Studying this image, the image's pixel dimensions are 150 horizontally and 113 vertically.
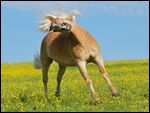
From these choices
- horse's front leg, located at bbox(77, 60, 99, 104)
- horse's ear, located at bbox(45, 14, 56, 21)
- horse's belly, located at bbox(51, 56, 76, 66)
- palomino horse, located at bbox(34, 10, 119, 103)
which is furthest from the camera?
horse's belly, located at bbox(51, 56, 76, 66)

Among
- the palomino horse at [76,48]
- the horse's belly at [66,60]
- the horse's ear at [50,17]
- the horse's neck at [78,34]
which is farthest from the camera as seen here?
the horse's belly at [66,60]

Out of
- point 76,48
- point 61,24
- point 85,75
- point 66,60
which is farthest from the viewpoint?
point 66,60

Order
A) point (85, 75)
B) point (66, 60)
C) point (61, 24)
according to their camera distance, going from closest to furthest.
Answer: point (61, 24), point (85, 75), point (66, 60)

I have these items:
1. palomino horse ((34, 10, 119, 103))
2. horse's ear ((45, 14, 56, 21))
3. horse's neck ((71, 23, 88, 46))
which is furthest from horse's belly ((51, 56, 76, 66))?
horse's ear ((45, 14, 56, 21))

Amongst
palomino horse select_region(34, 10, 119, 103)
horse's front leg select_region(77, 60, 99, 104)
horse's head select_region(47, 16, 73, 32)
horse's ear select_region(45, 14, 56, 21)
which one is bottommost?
horse's front leg select_region(77, 60, 99, 104)

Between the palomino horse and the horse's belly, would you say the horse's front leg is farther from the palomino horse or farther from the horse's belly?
the horse's belly

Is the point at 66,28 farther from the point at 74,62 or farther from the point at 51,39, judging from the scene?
the point at 51,39

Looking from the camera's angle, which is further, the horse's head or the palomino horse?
the palomino horse

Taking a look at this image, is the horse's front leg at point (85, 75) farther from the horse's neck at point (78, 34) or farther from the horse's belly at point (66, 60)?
the horse's neck at point (78, 34)

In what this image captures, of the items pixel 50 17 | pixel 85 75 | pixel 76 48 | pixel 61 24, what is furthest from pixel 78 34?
pixel 85 75

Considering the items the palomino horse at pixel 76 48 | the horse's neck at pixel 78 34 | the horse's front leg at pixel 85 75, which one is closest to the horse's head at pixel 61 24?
the palomino horse at pixel 76 48

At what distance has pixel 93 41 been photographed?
47.7 feet

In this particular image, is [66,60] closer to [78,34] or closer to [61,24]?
[78,34]

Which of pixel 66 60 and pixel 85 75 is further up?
pixel 66 60
